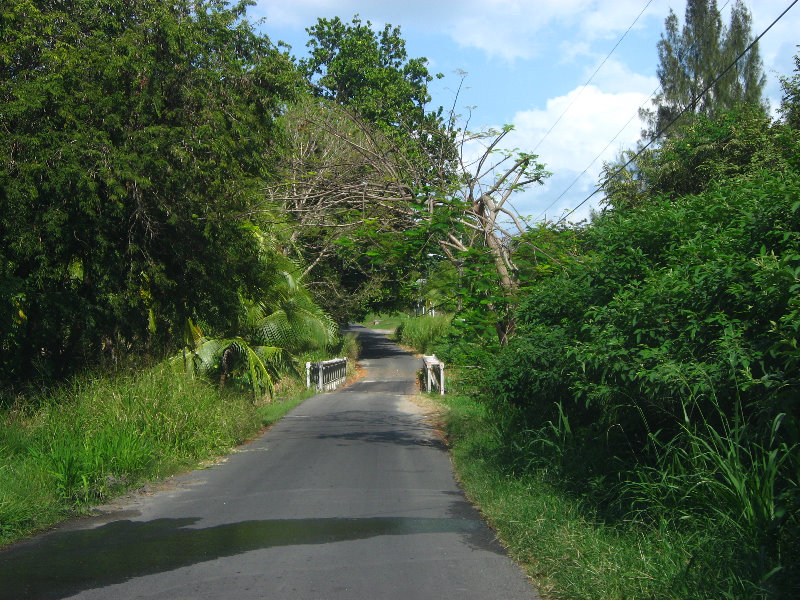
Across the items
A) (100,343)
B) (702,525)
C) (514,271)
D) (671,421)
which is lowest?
(702,525)

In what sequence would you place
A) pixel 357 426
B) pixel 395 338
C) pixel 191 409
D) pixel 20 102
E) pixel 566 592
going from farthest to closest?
pixel 395 338 → pixel 357 426 → pixel 191 409 → pixel 20 102 → pixel 566 592

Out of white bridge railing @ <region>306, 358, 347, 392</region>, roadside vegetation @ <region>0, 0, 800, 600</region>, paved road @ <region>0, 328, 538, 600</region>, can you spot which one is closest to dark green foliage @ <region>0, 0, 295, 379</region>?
roadside vegetation @ <region>0, 0, 800, 600</region>

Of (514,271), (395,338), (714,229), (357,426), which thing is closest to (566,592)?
(714,229)

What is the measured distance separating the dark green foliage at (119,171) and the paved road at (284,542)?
3.62 metres

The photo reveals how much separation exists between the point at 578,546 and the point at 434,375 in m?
21.3

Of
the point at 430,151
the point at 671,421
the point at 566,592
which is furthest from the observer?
the point at 430,151

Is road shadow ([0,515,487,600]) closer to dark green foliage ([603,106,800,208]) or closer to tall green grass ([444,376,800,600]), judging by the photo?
tall green grass ([444,376,800,600])

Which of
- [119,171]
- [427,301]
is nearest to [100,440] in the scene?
[119,171]

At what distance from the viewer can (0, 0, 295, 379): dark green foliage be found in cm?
1173

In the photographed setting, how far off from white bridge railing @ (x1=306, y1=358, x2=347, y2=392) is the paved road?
1596 centimetres

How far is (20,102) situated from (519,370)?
27.1 feet

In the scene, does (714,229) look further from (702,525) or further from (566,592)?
(566,592)

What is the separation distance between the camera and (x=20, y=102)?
37.5 feet

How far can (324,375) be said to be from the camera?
29656 millimetres
